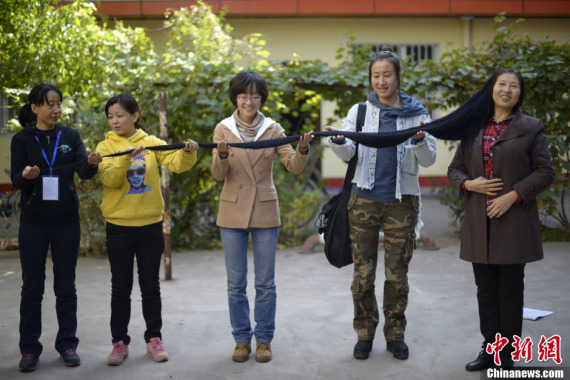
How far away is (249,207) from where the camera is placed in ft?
13.4

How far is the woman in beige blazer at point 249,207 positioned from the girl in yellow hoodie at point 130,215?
0.31 metres

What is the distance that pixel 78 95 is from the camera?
25.0 feet

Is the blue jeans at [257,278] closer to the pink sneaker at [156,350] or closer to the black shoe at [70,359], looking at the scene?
the pink sneaker at [156,350]

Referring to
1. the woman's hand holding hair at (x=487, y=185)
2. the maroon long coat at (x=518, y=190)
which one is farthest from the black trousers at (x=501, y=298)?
the woman's hand holding hair at (x=487, y=185)

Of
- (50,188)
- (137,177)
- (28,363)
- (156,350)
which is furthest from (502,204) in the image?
(28,363)

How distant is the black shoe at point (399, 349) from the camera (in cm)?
414

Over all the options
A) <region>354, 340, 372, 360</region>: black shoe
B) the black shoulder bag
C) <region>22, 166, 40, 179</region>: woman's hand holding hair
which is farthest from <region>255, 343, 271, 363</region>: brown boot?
<region>22, 166, 40, 179</region>: woman's hand holding hair

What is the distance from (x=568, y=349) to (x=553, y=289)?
5.82 feet

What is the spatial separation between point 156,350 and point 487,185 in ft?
7.67

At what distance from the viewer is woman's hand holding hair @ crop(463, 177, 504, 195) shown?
12.2ft

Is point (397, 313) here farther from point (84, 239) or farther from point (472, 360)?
point (84, 239)

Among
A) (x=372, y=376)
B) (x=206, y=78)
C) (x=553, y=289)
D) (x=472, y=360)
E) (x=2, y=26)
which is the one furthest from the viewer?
(x=206, y=78)

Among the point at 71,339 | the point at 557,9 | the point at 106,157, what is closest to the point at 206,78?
the point at 106,157

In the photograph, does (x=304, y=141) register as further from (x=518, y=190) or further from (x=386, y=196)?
(x=518, y=190)
